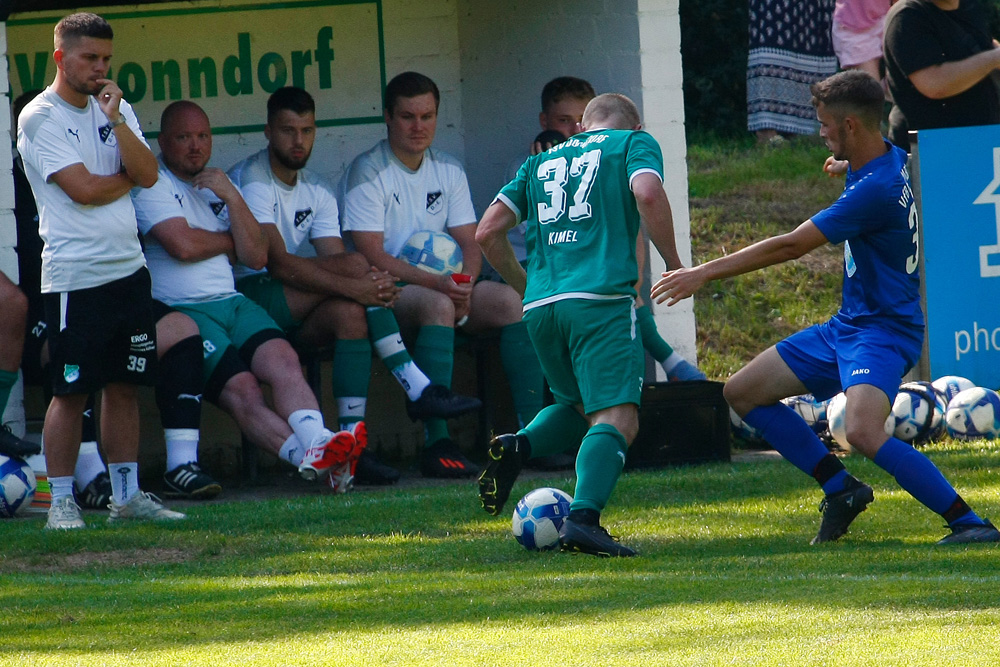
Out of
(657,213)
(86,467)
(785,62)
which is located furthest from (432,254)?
(785,62)

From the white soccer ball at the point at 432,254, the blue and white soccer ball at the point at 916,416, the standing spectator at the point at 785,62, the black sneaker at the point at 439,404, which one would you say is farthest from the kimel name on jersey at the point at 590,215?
the standing spectator at the point at 785,62

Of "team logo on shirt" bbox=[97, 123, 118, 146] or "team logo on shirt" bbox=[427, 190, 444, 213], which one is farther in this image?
"team logo on shirt" bbox=[427, 190, 444, 213]

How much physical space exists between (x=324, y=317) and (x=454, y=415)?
37.6 inches

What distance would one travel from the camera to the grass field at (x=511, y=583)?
4250 millimetres

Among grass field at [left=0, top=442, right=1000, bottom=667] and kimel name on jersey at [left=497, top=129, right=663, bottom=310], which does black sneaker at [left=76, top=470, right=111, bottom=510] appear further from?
kimel name on jersey at [left=497, top=129, right=663, bottom=310]

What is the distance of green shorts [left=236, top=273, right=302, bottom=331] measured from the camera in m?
8.88

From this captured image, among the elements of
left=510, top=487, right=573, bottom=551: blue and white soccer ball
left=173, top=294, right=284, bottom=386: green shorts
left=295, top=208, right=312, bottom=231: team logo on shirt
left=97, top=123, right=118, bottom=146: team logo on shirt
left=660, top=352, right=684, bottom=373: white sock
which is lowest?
left=510, top=487, right=573, bottom=551: blue and white soccer ball

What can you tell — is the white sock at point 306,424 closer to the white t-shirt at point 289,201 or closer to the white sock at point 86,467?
the white sock at point 86,467

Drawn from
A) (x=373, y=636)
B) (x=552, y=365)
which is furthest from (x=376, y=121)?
(x=373, y=636)

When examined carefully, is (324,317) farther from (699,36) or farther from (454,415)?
(699,36)

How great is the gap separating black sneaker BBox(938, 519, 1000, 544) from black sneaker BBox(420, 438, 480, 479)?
3.43m

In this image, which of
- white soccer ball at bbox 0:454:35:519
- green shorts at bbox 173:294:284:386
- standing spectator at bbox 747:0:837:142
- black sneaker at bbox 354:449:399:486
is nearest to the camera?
white soccer ball at bbox 0:454:35:519

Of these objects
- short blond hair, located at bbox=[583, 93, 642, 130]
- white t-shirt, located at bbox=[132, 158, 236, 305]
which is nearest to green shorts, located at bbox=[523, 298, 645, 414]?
short blond hair, located at bbox=[583, 93, 642, 130]

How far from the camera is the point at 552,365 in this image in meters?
6.26
